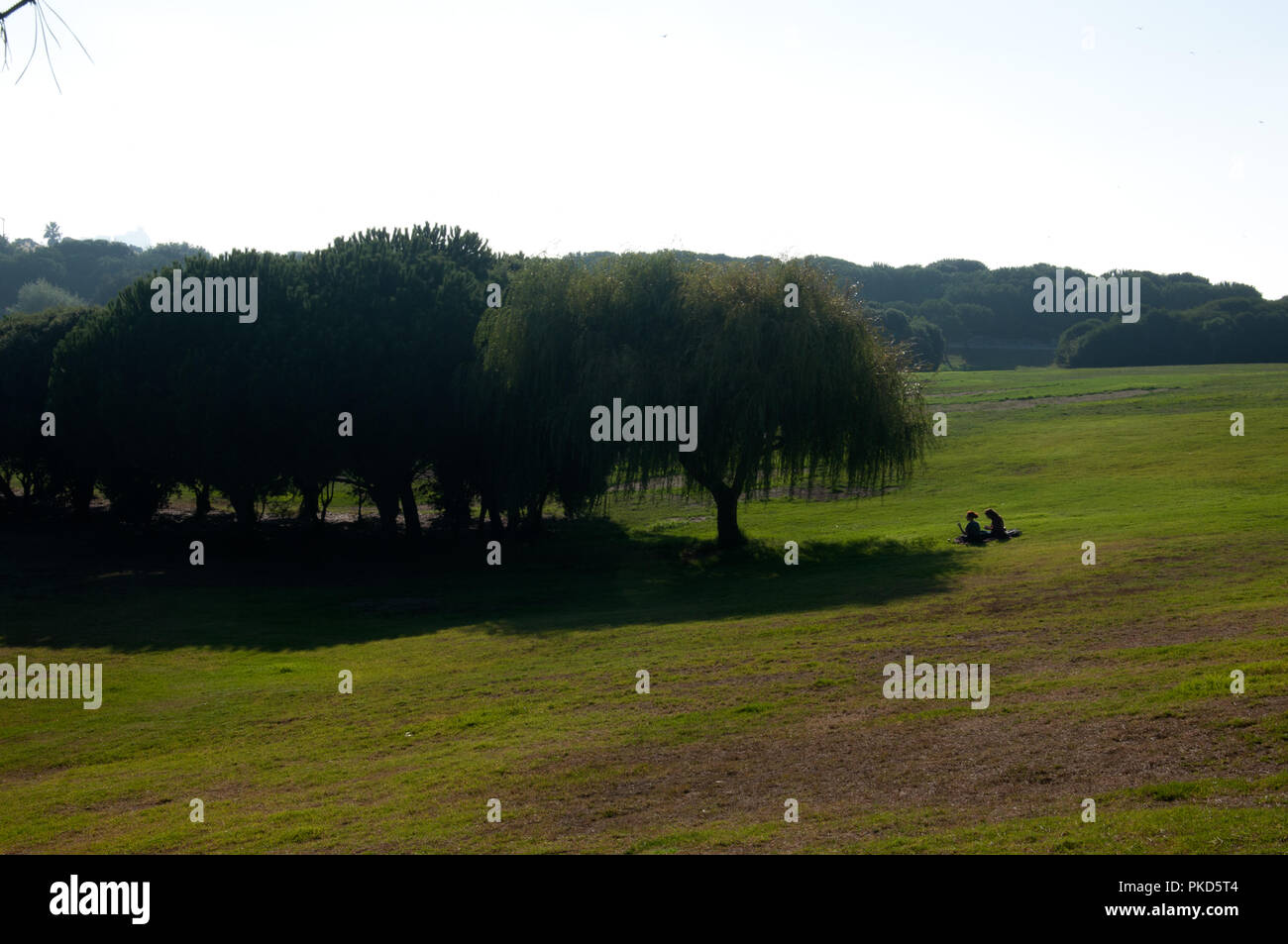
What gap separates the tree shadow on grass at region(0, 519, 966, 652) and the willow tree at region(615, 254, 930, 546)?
10.7 feet

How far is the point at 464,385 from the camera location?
42.5 m

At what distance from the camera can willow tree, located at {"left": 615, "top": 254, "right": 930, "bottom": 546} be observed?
37.3 m

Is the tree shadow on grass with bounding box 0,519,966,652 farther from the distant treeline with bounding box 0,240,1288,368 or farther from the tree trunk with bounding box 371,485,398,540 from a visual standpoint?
the distant treeline with bounding box 0,240,1288,368

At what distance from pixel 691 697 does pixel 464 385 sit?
86.9 feet

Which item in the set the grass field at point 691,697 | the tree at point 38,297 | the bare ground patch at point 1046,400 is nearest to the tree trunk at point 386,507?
the grass field at point 691,697

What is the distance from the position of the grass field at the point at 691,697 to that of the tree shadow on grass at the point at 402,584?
221 millimetres

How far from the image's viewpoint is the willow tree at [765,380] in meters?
37.3

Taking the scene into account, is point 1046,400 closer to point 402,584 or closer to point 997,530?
point 997,530

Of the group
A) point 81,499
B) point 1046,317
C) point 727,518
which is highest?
point 1046,317

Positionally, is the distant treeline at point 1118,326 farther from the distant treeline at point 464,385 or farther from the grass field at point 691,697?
the grass field at point 691,697

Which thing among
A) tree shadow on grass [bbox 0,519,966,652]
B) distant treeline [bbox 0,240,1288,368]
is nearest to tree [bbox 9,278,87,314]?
distant treeline [bbox 0,240,1288,368]

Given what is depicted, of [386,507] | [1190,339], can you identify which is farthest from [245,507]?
[1190,339]

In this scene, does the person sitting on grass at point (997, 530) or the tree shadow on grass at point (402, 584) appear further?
the person sitting on grass at point (997, 530)
